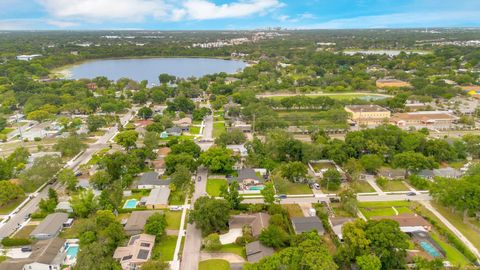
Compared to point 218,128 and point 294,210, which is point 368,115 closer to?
point 218,128

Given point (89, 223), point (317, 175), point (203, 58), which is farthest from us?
point (203, 58)

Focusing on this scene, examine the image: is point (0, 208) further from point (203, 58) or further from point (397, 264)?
point (203, 58)

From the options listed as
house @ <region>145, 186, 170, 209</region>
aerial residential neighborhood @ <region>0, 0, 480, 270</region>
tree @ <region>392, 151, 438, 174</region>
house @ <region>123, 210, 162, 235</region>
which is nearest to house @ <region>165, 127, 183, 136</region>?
aerial residential neighborhood @ <region>0, 0, 480, 270</region>

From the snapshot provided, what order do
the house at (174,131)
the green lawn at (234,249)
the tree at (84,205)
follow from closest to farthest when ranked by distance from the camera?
the green lawn at (234,249)
the tree at (84,205)
the house at (174,131)

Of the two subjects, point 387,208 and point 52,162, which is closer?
point 387,208

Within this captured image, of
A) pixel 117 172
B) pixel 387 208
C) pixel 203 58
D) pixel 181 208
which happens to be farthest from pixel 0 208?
pixel 203 58

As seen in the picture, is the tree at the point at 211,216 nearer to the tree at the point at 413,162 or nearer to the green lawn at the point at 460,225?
the green lawn at the point at 460,225

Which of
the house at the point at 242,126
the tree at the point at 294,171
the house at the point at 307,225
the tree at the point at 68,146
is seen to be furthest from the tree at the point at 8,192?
the house at the point at 242,126

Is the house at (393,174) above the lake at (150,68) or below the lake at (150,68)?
below
